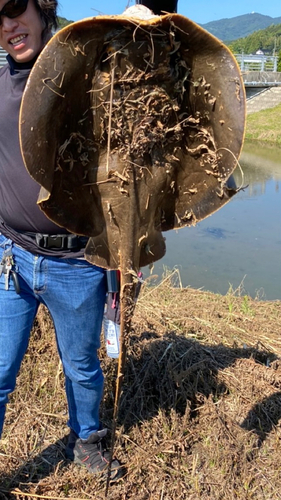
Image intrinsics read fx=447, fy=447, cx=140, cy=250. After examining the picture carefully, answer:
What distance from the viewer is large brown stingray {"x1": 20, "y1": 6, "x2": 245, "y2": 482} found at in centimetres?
152

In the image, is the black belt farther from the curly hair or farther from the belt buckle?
the curly hair

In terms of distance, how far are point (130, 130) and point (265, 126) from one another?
77.7 ft

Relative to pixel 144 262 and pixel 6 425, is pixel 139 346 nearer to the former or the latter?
pixel 6 425

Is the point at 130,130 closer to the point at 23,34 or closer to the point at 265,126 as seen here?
the point at 23,34

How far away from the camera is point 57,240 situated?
2.13 meters

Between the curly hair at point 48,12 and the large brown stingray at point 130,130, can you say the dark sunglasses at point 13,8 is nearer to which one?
the curly hair at point 48,12

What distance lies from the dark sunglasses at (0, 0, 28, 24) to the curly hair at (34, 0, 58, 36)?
75 millimetres

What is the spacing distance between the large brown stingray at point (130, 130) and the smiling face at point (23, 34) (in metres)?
0.51

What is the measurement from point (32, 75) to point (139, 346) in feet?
8.02

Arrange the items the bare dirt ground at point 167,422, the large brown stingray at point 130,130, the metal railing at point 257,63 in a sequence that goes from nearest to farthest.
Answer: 1. the large brown stingray at point 130,130
2. the bare dirt ground at point 167,422
3. the metal railing at point 257,63

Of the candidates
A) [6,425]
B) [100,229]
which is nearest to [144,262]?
[100,229]

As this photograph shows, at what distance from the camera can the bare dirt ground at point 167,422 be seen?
258cm

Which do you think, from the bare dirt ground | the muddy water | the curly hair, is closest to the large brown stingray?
the curly hair

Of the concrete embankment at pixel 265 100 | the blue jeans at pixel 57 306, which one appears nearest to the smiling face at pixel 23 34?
the blue jeans at pixel 57 306
